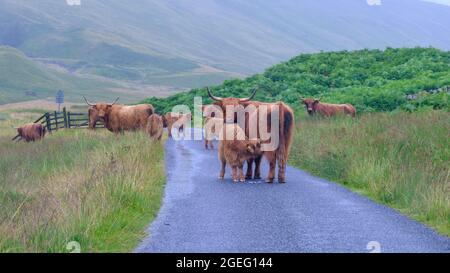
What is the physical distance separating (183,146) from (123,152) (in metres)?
10.5

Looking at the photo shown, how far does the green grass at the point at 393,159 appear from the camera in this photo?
11.9 metres

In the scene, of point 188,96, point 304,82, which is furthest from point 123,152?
point 188,96

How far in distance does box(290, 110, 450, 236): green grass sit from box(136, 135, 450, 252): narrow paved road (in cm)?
43

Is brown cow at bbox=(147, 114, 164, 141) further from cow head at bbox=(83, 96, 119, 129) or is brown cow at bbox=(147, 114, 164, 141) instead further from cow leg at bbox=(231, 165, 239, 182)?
cow leg at bbox=(231, 165, 239, 182)

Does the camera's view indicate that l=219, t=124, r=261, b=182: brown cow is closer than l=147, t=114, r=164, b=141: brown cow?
Yes

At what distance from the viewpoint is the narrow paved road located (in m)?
9.06

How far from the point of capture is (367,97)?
119 feet

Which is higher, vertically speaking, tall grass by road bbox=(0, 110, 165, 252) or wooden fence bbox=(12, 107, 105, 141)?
tall grass by road bbox=(0, 110, 165, 252)

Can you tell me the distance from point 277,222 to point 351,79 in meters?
40.7

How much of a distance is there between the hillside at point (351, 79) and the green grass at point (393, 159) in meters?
13.4

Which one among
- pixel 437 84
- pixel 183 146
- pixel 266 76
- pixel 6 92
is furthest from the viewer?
pixel 6 92

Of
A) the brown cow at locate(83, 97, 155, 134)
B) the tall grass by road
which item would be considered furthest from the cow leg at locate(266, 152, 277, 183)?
the brown cow at locate(83, 97, 155, 134)

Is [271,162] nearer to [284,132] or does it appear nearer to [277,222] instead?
[284,132]
